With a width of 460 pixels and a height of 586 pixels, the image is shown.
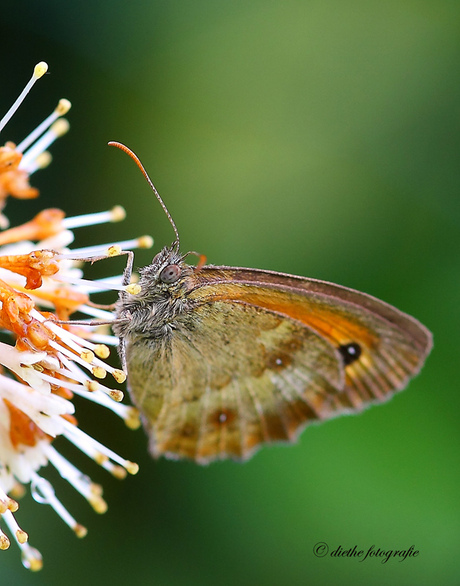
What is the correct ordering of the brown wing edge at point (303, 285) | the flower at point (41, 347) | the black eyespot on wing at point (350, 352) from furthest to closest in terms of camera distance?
the black eyespot on wing at point (350, 352)
the brown wing edge at point (303, 285)
the flower at point (41, 347)

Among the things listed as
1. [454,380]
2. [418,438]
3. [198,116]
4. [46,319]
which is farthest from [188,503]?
[198,116]

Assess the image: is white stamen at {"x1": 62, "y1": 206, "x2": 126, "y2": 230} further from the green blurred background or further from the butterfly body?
the green blurred background

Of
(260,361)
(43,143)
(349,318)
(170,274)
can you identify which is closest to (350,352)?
(349,318)

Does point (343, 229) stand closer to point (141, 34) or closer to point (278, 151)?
point (278, 151)

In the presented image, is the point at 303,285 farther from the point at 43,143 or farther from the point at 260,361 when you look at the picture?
the point at 43,143

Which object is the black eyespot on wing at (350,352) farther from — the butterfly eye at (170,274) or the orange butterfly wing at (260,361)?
the butterfly eye at (170,274)

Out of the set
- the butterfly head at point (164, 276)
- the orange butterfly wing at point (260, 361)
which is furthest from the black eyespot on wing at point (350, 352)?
the butterfly head at point (164, 276)

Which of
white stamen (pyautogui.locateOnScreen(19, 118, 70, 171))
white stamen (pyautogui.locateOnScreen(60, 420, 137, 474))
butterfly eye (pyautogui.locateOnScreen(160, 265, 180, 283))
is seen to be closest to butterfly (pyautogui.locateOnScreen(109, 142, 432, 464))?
butterfly eye (pyautogui.locateOnScreen(160, 265, 180, 283))
